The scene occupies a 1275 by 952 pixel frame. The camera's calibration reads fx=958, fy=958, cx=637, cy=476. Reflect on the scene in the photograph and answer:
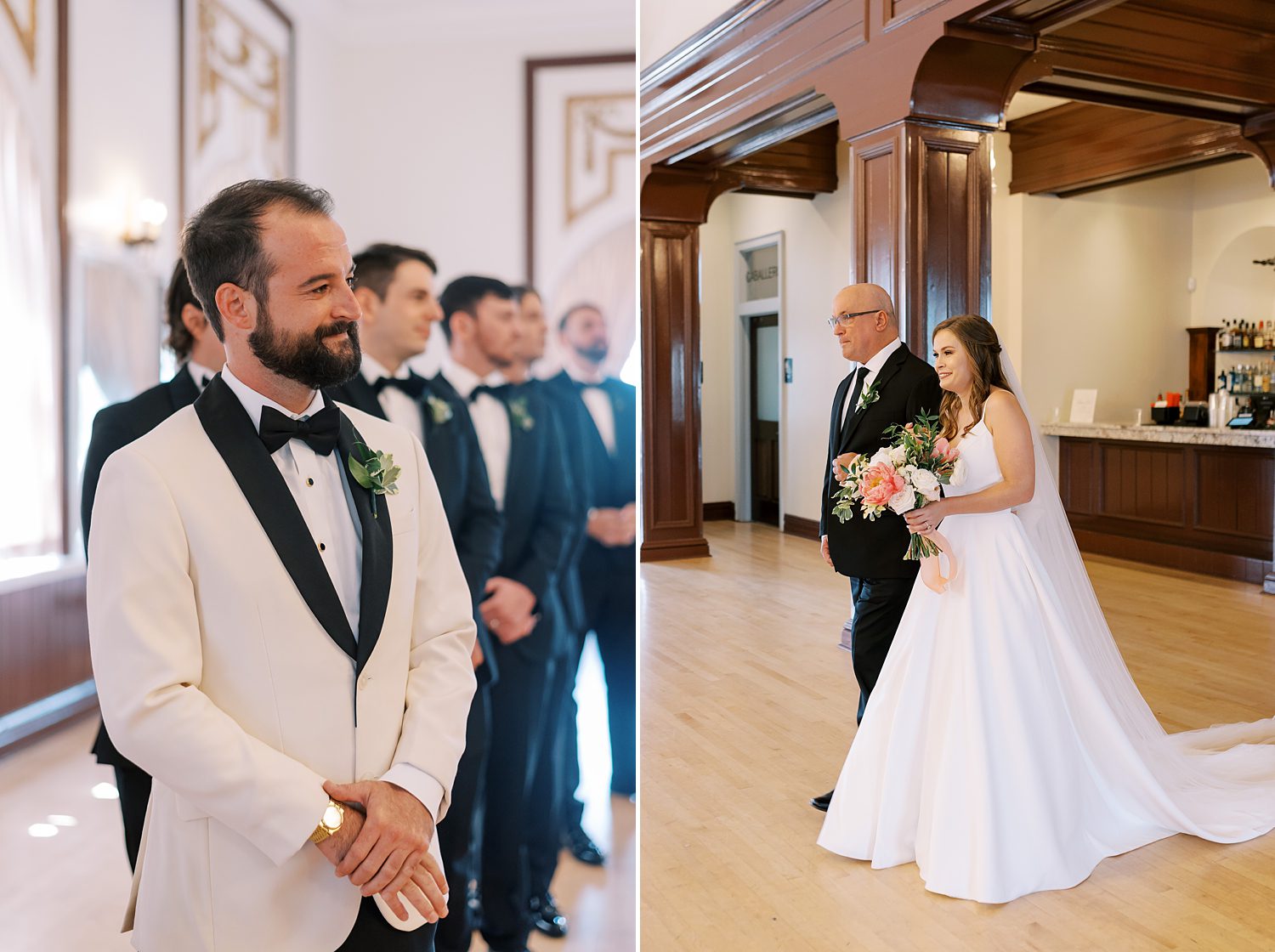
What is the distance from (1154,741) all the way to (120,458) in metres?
3.08

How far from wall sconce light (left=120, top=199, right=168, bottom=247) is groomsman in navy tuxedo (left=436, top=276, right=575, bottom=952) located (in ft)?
1.29

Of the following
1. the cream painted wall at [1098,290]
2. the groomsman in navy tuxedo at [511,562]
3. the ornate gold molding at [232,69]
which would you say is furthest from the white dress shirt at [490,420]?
the cream painted wall at [1098,290]

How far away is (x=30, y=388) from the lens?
1.28m

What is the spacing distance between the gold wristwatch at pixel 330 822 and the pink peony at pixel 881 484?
195cm

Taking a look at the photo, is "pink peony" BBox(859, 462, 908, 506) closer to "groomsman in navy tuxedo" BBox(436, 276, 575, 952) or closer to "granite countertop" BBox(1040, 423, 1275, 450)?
"groomsman in navy tuxedo" BBox(436, 276, 575, 952)

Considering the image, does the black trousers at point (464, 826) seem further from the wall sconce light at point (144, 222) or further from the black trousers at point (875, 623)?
the black trousers at point (875, 623)

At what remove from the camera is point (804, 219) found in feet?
30.6

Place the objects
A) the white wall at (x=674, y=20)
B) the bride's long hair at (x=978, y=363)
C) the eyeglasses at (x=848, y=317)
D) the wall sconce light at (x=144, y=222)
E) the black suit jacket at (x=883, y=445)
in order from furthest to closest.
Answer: the white wall at (x=674, y=20) → the eyeglasses at (x=848, y=317) → the black suit jacket at (x=883, y=445) → the bride's long hair at (x=978, y=363) → the wall sconce light at (x=144, y=222)

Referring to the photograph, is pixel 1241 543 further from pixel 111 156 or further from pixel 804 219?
pixel 111 156

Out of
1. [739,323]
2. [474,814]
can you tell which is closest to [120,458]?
[474,814]

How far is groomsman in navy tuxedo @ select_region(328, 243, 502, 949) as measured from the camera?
4.25 ft

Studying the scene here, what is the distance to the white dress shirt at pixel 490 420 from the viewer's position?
1.31 meters

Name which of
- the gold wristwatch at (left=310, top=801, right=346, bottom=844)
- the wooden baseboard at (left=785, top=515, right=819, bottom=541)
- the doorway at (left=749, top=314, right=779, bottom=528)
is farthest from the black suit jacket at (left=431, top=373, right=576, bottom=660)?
the doorway at (left=749, top=314, right=779, bottom=528)

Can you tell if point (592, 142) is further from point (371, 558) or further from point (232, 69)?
point (371, 558)
